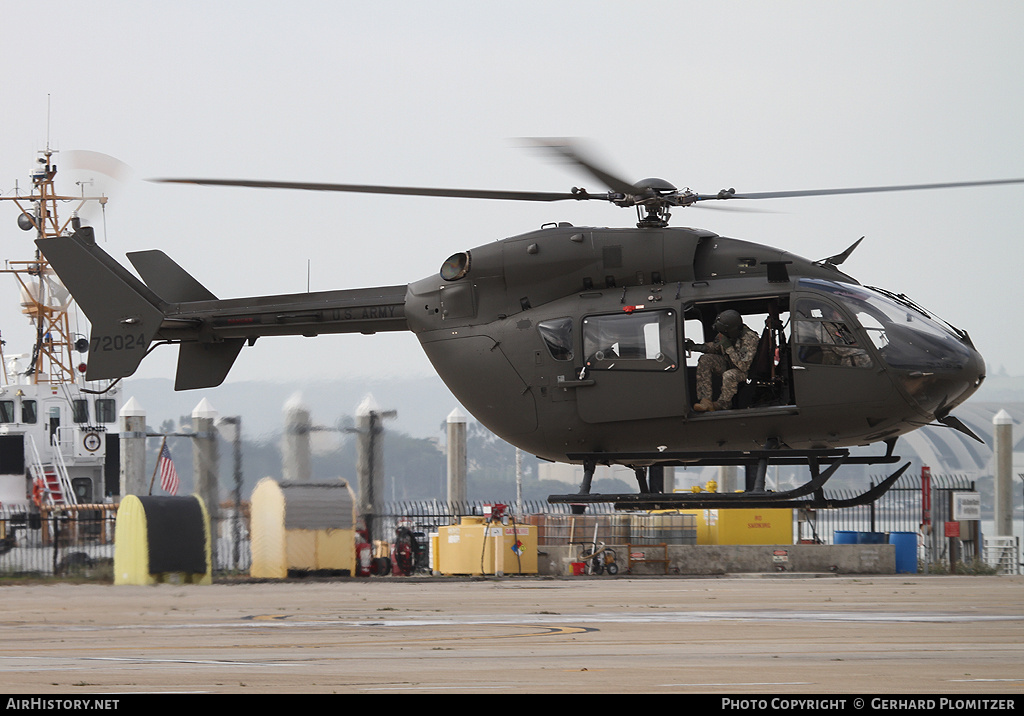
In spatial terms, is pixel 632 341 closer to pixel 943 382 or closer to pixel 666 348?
pixel 666 348

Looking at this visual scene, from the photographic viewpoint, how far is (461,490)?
84.4ft

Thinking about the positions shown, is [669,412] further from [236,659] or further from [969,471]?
[969,471]

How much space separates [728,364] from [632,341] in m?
0.92

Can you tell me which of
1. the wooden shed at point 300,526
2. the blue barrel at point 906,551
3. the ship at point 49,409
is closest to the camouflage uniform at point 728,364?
the wooden shed at point 300,526

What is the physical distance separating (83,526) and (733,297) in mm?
18454

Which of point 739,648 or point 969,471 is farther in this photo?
point 969,471

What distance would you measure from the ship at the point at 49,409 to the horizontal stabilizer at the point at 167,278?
19.8 m

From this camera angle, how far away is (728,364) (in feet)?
34.7

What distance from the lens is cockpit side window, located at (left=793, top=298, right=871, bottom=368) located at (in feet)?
33.3

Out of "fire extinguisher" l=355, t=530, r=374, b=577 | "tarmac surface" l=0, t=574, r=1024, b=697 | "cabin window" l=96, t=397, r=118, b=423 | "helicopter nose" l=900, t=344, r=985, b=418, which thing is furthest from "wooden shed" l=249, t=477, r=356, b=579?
"cabin window" l=96, t=397, r=118, b=423

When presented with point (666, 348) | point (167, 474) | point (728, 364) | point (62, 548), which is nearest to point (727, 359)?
point (728, 364)

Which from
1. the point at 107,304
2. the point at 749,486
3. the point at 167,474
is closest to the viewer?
the point at 749,486

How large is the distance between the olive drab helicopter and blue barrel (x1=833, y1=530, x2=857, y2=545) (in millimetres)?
12331
